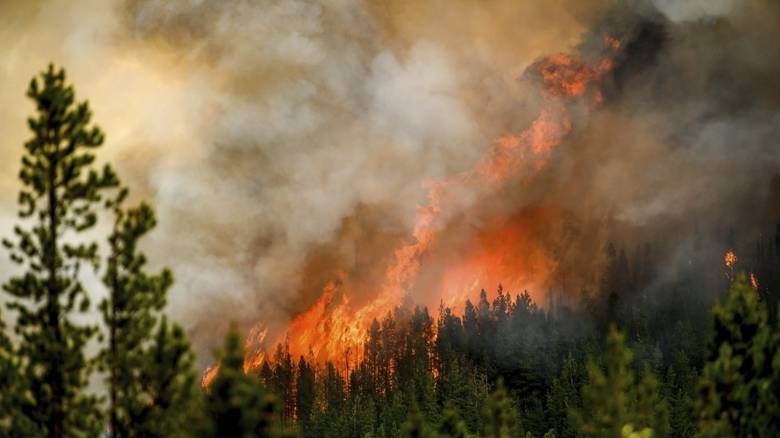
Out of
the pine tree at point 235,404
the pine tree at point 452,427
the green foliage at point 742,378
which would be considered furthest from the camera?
the pine tree at point 452,427

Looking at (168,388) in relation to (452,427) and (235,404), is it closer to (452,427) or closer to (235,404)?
(235,404)

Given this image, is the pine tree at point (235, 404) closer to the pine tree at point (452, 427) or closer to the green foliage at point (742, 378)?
the green foliage at point (742, 378)

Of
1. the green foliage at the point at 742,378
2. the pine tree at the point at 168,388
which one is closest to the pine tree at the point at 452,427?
the green foliage at the point at 742,378

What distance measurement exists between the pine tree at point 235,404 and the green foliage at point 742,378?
2681 centimetres

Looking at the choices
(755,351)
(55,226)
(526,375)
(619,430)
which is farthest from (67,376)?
(526,375)

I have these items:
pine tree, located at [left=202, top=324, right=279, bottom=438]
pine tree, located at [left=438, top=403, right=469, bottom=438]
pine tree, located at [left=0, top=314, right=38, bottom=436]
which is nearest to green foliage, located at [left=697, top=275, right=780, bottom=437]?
pine tree, located at [left=438, top=403, right=469, bottom=438]

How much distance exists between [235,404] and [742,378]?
30520 mm

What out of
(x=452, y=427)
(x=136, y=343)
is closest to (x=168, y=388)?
(x=136, y=343)

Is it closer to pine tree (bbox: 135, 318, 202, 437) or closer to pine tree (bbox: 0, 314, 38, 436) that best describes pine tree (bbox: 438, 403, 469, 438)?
pine tree (bbox: 135, 318, 202, 437)

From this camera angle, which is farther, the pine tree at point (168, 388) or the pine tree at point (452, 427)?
the pine tree at point (452, 427)

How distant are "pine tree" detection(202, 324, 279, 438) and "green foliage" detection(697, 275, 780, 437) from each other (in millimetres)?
26809

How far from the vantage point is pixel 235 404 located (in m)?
30.0

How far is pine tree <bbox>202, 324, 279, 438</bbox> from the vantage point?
98.1 feet

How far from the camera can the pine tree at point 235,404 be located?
29906 mm
